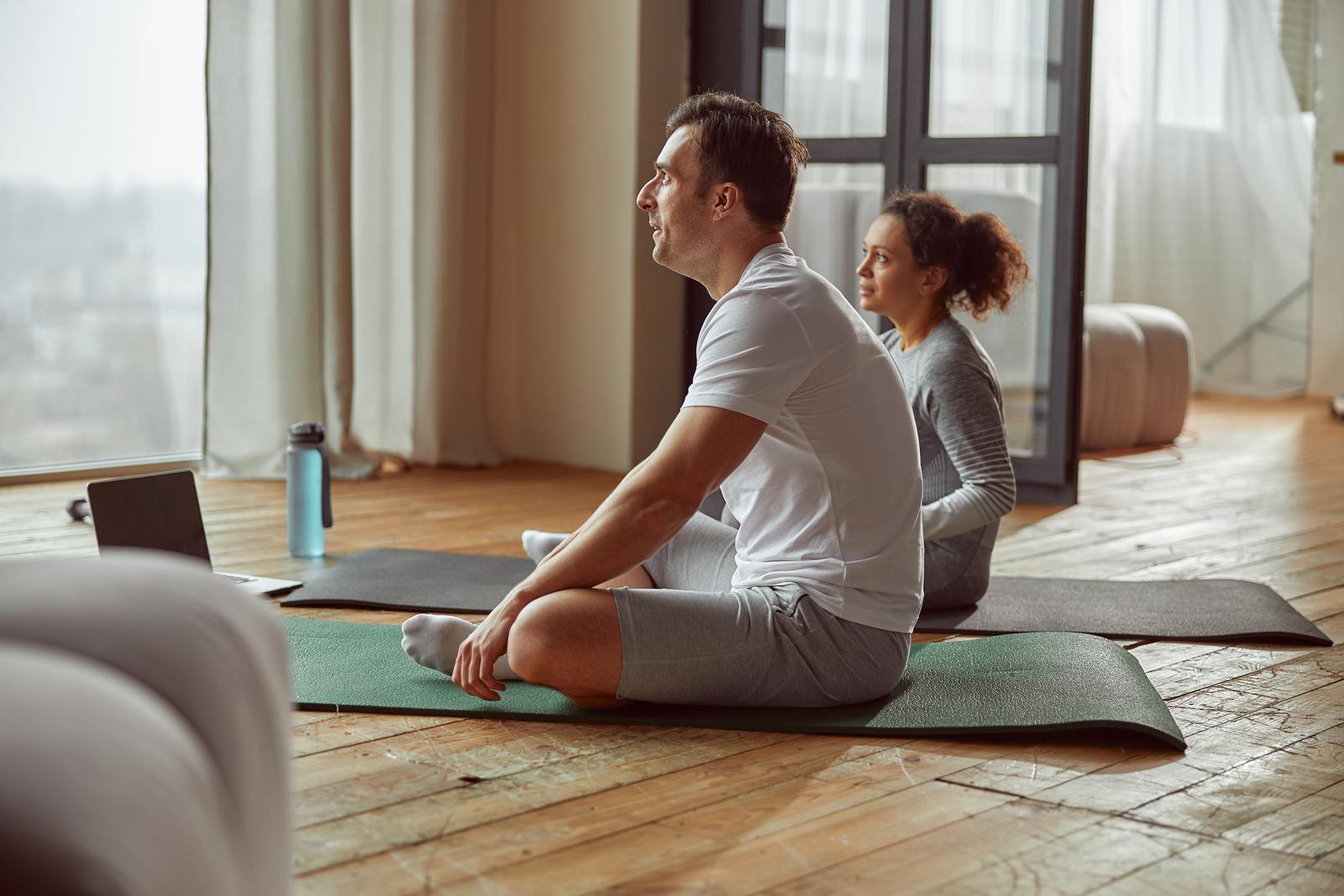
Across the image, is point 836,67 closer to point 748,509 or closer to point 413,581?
point 413,581

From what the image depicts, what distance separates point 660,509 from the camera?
67.0 inches

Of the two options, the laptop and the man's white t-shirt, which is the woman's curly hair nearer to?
the man's white t-shirt

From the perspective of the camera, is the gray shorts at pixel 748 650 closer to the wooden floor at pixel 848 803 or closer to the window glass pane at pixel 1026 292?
the wooden floor at pixel 848 803

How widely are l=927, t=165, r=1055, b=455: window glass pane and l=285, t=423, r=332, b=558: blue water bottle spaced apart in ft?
6.02

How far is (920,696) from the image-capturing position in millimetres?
1943

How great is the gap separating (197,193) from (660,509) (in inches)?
111

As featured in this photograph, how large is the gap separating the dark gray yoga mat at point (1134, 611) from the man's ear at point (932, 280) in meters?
0.56

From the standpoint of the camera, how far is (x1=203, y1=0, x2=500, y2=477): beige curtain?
3988 mm

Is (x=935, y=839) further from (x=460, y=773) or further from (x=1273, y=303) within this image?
(x=1273, y=303)

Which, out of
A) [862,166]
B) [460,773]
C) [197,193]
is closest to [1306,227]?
[862,166]

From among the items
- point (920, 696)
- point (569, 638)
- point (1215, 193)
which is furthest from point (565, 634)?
point (1215, 193)

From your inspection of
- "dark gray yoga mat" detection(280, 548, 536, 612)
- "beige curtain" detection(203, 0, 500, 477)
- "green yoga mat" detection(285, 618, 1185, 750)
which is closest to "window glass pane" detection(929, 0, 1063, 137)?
"beige curtain" detection(203, 0, 500, 477)

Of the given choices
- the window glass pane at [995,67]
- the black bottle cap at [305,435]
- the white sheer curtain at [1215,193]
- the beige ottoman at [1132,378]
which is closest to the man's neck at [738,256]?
the black bottle cap at [305,435]

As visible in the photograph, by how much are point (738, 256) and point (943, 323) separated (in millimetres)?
780
